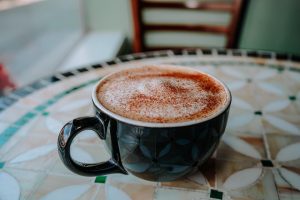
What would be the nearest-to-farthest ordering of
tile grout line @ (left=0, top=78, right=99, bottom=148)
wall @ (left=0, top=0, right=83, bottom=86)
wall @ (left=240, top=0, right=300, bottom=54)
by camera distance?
tile grout line @ (left=0, top=78, right=99, bottom=148), wall @ (left=240, top=0, right=300, bottom=54), wall @ (left=0, top=0, right=83, bottom=86)

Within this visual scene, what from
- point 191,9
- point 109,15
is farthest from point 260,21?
point 109,15

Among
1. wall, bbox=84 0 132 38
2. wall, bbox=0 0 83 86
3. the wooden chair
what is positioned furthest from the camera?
wall, bbox=0 0 83 86

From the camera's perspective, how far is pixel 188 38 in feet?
5.25

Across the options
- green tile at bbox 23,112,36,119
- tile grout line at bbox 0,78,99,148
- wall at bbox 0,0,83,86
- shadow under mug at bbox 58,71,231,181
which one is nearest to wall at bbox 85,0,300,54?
wall at bbox 0,0,83,86

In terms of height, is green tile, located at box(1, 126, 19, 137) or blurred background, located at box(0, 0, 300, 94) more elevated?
green tile, located at box(1, 126, 19, 137)

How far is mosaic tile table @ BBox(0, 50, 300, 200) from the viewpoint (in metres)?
0.39

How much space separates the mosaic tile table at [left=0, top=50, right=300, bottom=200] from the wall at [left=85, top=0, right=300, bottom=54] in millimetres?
887

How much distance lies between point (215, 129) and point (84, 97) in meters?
0.35

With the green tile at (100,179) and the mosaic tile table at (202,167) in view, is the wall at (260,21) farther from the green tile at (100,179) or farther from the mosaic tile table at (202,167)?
the green tile at (100,179)

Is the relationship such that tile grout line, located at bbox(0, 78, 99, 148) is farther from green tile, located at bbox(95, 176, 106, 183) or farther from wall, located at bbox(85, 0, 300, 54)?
wall, located at bbox(85, 0, 300, 54)

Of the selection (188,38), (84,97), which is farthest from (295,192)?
(188,38)

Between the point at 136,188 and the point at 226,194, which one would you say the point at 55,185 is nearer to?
the point at 136,188

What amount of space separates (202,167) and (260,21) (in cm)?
138

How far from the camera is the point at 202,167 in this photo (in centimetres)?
43
